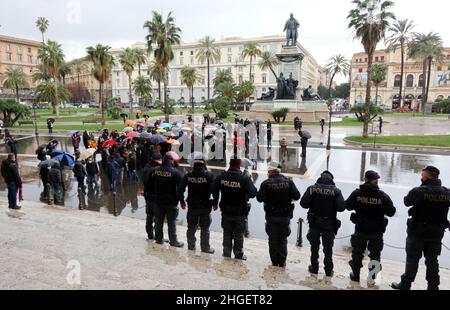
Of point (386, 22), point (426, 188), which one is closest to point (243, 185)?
point (426, 188)

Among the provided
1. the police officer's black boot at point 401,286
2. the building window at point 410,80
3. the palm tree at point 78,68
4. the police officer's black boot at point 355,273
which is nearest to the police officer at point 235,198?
the police officer's black boot at point 355,273

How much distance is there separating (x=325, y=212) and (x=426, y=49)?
70454 millimetres

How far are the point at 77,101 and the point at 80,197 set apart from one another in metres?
108

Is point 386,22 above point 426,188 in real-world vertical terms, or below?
above

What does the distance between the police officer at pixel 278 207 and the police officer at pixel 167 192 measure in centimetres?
165

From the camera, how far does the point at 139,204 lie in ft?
34.9

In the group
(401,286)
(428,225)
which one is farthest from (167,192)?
(428,225)

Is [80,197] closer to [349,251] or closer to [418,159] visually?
[349,251]

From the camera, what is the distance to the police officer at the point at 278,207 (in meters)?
5.65

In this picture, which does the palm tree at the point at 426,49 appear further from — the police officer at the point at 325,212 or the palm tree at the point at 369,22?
the police officer at the point at 325,212

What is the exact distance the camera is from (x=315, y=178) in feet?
46.1

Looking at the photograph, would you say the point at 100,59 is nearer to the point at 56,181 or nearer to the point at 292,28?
the point at 292,28

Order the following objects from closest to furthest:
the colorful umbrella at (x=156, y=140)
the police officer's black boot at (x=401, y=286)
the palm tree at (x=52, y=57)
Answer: the police officer's black boot at (x=401, y=286), the colorful umbrella at (x=156, y=140), the palm tree at (x=52, y=57)

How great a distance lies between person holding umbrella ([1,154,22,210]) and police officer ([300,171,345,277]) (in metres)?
7.92
